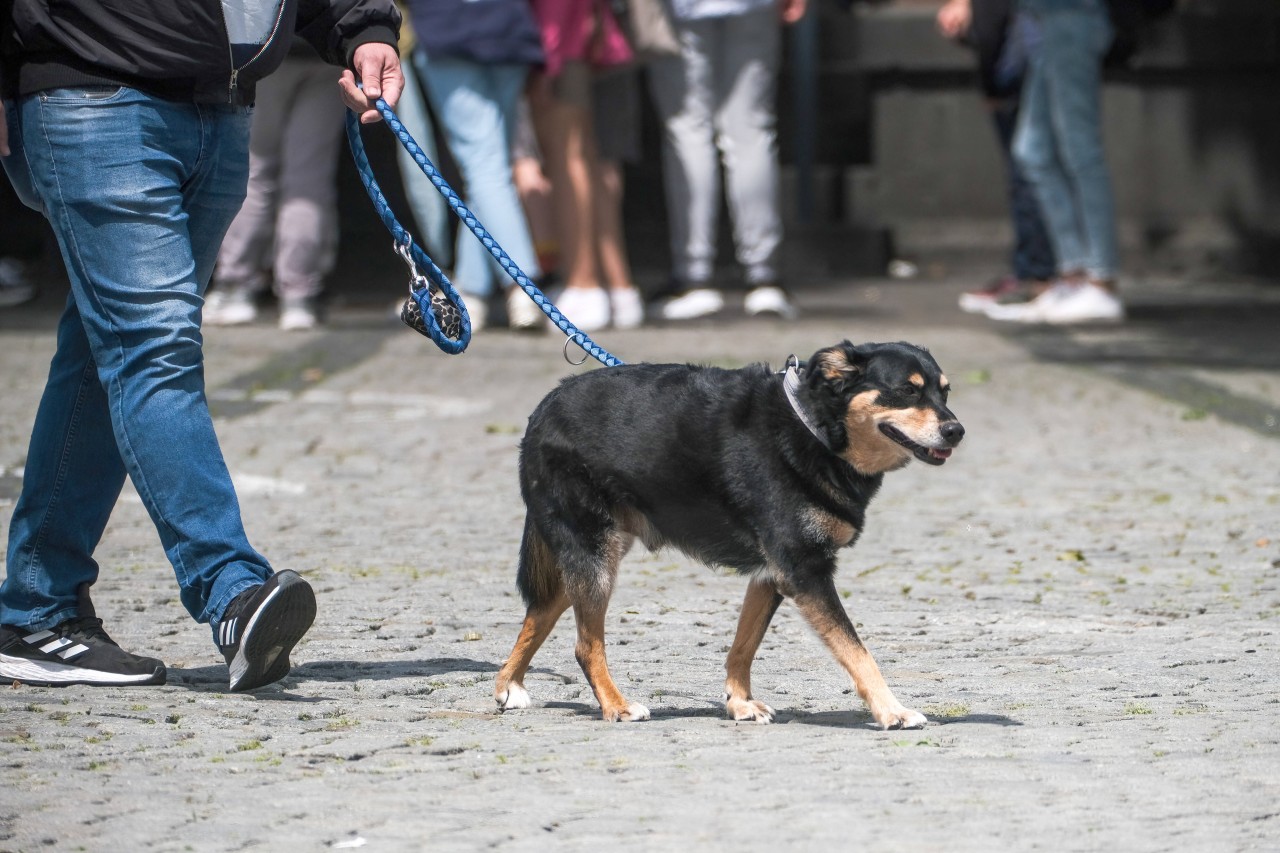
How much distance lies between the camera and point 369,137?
543 inches

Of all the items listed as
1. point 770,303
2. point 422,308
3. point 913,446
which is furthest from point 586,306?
point 913,446

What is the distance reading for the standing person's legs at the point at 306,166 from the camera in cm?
1065

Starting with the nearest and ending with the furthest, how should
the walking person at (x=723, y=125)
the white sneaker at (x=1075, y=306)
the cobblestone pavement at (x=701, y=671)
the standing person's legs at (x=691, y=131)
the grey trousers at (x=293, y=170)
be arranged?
the cobblestone pavement at (x=701, y=671), the grey trousers at (x=293, y=170), the walking person at (x=723, y=125), the standing person's legs at (x=691, y=131), the white sneaker at (x=1075, y=306)

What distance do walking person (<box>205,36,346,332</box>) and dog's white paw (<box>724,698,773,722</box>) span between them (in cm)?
684

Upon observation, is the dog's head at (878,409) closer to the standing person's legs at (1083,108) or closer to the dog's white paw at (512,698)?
the dog's white paw at (512,698)

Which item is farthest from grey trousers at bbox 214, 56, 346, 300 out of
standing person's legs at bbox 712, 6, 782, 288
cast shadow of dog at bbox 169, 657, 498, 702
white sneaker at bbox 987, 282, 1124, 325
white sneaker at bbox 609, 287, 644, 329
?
cast shadow of dog at bbox 169, 657, 498, 702

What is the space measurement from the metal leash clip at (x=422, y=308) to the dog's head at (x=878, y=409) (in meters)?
0.90

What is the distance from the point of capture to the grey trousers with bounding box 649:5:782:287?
428 inches

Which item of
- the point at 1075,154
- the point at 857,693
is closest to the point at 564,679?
the point at 857,693

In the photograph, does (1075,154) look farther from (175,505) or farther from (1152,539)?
(175,505)

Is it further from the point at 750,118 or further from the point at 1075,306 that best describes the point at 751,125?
the point at 1075,306

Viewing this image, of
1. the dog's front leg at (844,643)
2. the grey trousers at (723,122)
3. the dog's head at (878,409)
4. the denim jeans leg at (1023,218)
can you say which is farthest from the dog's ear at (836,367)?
the denim jeans leg at (1023,218)

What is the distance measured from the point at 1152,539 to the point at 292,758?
3.32m

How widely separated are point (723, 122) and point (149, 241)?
7075 millimetres
